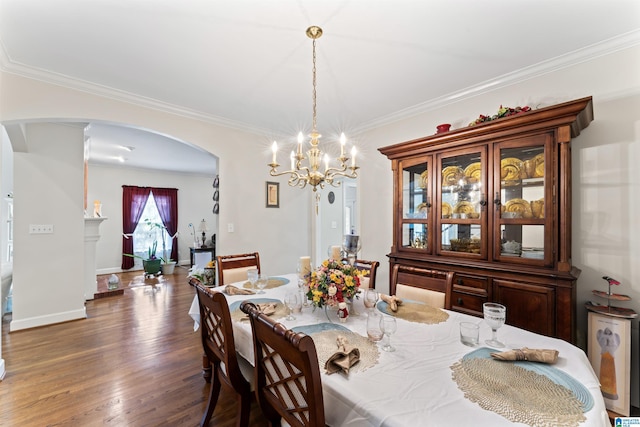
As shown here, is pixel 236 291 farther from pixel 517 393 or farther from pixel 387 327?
pixel 517 393

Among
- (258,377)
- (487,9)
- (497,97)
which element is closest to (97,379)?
(258,377)

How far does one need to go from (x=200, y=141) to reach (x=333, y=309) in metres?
2.66

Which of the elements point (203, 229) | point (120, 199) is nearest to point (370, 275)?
point (203, 229)

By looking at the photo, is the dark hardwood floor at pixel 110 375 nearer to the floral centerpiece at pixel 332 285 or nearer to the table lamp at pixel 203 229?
the floral centerpiece at pixel 332 285

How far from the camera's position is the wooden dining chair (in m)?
1.34

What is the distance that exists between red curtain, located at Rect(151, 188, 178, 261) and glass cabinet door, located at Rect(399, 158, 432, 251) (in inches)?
253

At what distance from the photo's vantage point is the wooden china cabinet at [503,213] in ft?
5.97

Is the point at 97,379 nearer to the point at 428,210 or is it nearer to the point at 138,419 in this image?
the point at 138,419

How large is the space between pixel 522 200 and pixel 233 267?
8.26ft

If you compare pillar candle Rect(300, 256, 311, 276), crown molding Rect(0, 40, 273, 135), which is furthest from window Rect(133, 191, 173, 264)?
pillar candle Rect(300, 256, 311, 276)

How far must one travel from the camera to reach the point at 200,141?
3.26 metres

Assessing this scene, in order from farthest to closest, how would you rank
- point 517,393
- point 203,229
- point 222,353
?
1. point 203,229
2. point 222,353
3. point 517,393

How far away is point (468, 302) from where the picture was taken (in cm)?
219

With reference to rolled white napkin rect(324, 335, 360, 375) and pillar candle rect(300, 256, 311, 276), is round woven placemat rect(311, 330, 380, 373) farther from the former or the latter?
pillar candle rect(300, 256, 311, 276)
